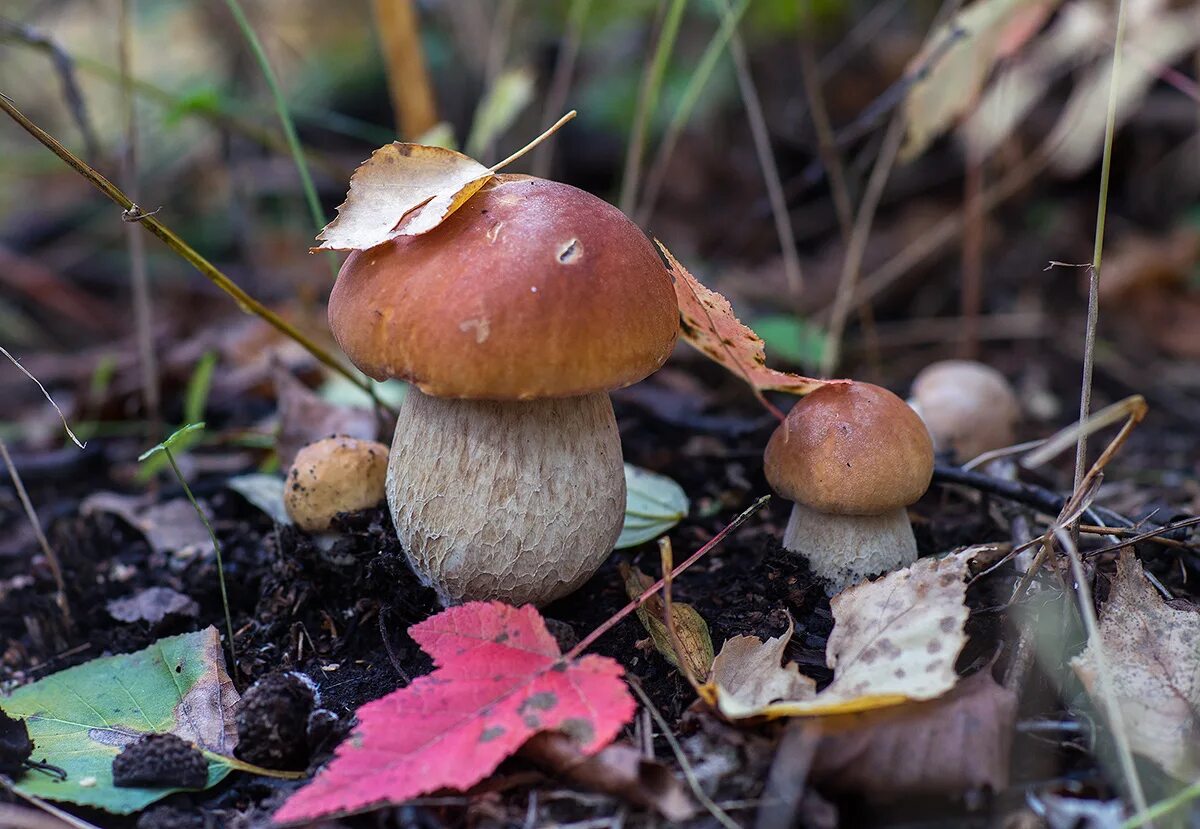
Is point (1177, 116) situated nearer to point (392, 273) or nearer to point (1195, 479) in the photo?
point (1195, 479)

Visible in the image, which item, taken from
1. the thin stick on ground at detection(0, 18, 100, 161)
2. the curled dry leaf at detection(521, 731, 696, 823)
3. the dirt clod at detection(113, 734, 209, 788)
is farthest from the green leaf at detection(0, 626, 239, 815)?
the thin stick on ground at detection(0, 18, 100, 161)

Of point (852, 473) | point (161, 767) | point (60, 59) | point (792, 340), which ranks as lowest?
point (792, 340)

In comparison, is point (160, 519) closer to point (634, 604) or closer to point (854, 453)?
point (634, 604)

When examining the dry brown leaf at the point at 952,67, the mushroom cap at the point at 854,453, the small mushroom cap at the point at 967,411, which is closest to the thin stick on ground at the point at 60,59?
the mushroom cap at the point at 854,453

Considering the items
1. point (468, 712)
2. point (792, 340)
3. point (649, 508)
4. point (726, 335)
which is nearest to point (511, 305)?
point (726, 335)

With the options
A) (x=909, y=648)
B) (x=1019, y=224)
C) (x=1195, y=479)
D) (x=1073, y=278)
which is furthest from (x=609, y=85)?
(x=909, y=648)
